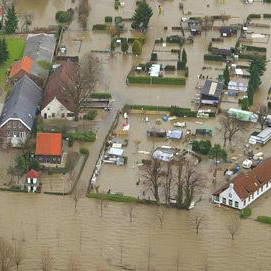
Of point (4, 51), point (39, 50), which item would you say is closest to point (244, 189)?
point (39, 50)

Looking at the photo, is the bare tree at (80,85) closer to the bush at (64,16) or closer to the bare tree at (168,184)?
the bare tree at (168,184)

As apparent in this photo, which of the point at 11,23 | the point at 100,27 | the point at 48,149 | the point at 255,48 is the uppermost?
the point at 11,23

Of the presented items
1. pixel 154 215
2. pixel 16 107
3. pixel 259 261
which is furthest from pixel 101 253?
pixel 16 107

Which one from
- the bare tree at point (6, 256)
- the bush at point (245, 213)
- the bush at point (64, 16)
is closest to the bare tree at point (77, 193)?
the bare tree at point (6, 256)

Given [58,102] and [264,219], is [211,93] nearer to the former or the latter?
[58,102]

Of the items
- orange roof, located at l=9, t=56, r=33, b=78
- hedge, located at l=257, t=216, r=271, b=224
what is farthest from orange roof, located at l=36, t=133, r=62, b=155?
hedge, located at l=257, t=216, r=271, b=224

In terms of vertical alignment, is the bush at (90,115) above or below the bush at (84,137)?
above

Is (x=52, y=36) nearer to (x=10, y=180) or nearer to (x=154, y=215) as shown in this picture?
(x=10, y=180)
